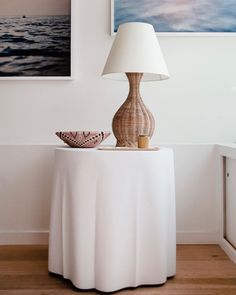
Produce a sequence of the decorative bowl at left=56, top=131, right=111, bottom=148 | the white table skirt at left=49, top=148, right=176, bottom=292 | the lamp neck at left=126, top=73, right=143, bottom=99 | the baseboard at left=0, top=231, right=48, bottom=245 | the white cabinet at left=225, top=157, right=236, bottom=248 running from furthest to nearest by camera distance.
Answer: the baseboard at left=0, top=231, right=48, bottom=245 → the white cabinet at left=225, top=157, right=236, bottom=248 → the lamp neck at left=126, top=73, right=143, bottom=99 → the decorative bowl at left=56, top=131, right=111, bottom=148 → the white table skirt at left=49, top=148, right=176, bottom=292

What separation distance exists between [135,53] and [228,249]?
3.51ft

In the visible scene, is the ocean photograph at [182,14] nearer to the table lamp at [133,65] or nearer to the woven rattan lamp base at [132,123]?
the table lamp at [133,65]

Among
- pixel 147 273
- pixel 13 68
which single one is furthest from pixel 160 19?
pixel 147 273

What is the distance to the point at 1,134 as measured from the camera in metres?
1.91

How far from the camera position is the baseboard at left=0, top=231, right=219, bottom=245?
6.18ft

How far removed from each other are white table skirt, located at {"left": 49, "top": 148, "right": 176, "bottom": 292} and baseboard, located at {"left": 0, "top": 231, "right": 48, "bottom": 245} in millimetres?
592

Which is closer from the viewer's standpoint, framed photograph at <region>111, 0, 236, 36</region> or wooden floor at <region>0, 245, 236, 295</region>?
wooden floor at <region>0, 245, 236, 295</region>

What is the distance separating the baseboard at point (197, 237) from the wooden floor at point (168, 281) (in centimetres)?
7

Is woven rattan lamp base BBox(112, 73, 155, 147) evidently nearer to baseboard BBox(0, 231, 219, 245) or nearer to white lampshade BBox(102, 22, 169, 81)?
white lampshade BBox(102, 22, 169, 81)

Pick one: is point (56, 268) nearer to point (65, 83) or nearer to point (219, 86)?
point (65, 83)

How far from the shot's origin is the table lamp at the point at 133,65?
57.2 inches

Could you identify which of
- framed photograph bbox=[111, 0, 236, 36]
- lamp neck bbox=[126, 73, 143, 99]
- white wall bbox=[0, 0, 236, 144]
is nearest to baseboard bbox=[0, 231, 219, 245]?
white wall bbox=[0, 0, 236, 144]

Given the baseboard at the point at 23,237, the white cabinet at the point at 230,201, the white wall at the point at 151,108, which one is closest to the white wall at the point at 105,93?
the white wall at the point at 151,108

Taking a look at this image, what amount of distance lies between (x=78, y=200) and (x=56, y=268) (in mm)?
348
